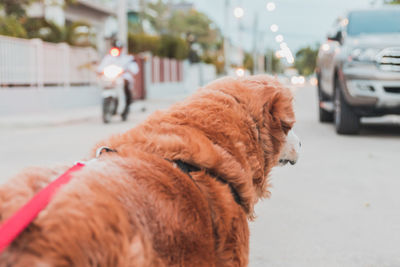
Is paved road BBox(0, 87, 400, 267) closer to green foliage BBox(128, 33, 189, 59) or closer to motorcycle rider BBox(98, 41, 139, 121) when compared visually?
motorcycle rider BBox(98, 41, 139, 121)

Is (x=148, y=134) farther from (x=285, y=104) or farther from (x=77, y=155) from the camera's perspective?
(x=77, y=155)

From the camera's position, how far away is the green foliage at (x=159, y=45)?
101 ft

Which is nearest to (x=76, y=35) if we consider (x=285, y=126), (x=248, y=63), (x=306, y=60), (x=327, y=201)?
(x=327, y=201)

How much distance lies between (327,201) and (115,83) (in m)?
9.36

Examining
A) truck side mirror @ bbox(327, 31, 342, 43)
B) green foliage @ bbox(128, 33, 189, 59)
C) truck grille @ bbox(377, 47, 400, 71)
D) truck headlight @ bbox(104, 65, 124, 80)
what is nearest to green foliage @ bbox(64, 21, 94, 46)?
truck headlight @ bbox(104, 65, 124, 80)

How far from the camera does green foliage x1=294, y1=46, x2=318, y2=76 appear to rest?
144000 mm

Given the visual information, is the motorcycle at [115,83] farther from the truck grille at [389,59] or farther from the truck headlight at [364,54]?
the truck grille at [389,59]

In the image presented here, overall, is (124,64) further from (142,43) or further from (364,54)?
(142,43)

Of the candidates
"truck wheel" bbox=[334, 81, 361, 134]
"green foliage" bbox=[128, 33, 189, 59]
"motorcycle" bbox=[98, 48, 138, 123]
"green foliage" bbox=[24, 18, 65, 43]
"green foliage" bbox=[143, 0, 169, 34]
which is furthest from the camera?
"green foliage" bbox=[143, 0, 169, 34]

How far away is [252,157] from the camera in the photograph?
238 cm

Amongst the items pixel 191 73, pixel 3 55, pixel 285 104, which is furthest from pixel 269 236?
pixel 191 73

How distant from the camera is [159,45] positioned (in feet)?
111

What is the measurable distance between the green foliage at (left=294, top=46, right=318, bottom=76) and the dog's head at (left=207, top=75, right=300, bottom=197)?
14211 centimetres

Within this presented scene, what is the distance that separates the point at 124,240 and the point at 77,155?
628 centimetres
